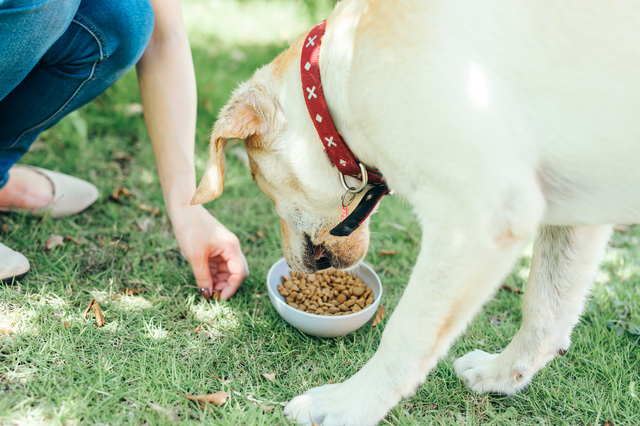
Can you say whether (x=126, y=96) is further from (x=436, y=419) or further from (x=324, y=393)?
(x=436, y=419)

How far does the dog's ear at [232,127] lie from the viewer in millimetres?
1793

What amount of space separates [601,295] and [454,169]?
1710 mm

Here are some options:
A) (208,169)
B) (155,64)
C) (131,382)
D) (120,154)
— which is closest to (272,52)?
(120,154)

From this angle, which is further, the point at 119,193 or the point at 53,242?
the point at 119,193

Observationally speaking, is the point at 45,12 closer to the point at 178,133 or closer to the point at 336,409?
the point at 178,133

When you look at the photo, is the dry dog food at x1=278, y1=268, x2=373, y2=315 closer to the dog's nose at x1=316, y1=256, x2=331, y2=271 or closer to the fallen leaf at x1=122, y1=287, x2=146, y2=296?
the dog's nose at x1=316, y1=256, x2=331, y2=271

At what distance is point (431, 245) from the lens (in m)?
1.52

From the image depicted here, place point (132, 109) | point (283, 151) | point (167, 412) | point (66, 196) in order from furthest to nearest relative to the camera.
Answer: point (132, 109), point (66, 196), point (283, 151), point (167, 412)

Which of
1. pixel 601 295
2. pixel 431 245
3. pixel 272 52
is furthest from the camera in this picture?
pixel 272 52

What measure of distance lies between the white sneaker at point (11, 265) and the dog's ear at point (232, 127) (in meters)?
0.96

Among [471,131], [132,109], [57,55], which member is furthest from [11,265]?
[132,109]

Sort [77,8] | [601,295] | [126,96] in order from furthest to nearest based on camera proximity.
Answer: [126,96] < [601,295] < [77,8]

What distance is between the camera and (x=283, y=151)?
6.21 feet

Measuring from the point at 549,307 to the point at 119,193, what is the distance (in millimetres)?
2526
